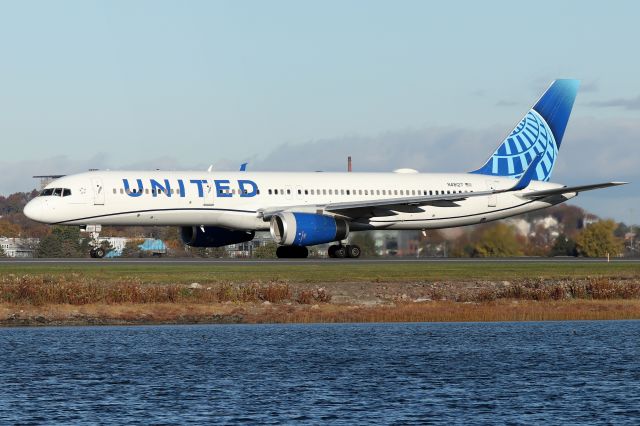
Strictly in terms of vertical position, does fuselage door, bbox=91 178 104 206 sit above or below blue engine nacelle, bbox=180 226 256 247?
above

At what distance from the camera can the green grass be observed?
169ft

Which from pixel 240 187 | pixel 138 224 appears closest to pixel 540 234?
pixel 240 187

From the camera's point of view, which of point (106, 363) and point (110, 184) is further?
point (110, 184)

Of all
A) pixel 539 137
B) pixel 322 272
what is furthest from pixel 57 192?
pixel 539 137

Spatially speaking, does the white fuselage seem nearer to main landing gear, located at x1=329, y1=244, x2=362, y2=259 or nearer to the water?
main landing gear, located at x1=329, y1=244, x2=362, y2=259

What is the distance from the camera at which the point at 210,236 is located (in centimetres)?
6775

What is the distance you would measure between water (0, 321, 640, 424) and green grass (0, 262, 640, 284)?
6.00m

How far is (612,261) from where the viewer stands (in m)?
67.9

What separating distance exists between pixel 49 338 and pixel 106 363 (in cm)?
655

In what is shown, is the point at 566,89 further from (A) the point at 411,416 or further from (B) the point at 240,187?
(A) the point at 411,416

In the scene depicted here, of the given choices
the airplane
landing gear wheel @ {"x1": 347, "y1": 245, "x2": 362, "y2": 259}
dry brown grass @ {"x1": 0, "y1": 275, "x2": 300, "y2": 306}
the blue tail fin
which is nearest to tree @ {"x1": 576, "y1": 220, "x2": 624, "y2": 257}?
the airplane

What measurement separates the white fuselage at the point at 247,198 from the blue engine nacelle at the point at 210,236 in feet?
10.5

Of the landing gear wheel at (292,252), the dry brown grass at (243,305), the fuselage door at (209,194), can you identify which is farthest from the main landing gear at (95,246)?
the dry brown grass at (243,305)

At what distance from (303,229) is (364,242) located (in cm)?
867
